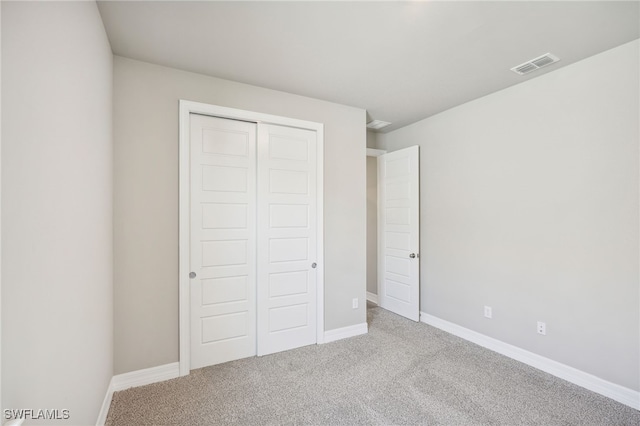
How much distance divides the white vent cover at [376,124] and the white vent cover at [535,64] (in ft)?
5.50

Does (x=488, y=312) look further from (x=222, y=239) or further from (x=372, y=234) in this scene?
(x=222, y=239)

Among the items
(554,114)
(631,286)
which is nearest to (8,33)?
(554,114)

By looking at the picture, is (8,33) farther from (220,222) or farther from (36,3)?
(220,222)

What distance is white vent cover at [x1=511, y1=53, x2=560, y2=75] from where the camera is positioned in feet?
7.64

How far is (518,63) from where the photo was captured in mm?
2436

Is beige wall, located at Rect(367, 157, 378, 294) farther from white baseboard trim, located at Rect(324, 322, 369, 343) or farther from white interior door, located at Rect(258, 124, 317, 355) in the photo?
white interior door, located at Rect(258, 124, 317, 355)

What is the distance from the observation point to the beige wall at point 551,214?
7.17 feet

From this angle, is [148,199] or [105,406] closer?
[105,406]

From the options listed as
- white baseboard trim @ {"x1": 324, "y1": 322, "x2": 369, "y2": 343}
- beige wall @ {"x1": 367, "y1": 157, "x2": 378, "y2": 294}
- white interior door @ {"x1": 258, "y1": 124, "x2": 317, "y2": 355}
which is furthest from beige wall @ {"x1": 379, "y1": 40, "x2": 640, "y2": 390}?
white interior door @ {"x1": 258, "y1": 124, "x2": 317, "y2": 355}

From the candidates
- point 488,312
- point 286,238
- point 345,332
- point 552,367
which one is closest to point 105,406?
point 286,238

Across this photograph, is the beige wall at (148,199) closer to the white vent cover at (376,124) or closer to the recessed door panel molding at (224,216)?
the recessed door panel molding at (224,216)

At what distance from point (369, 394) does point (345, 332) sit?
42.1 inches

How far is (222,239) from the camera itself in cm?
274

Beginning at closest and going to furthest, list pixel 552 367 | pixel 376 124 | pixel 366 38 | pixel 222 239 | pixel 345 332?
pixel 366 38
pixel 552 367
pixel 222 239
pixel 345 332
pixel 376 124
